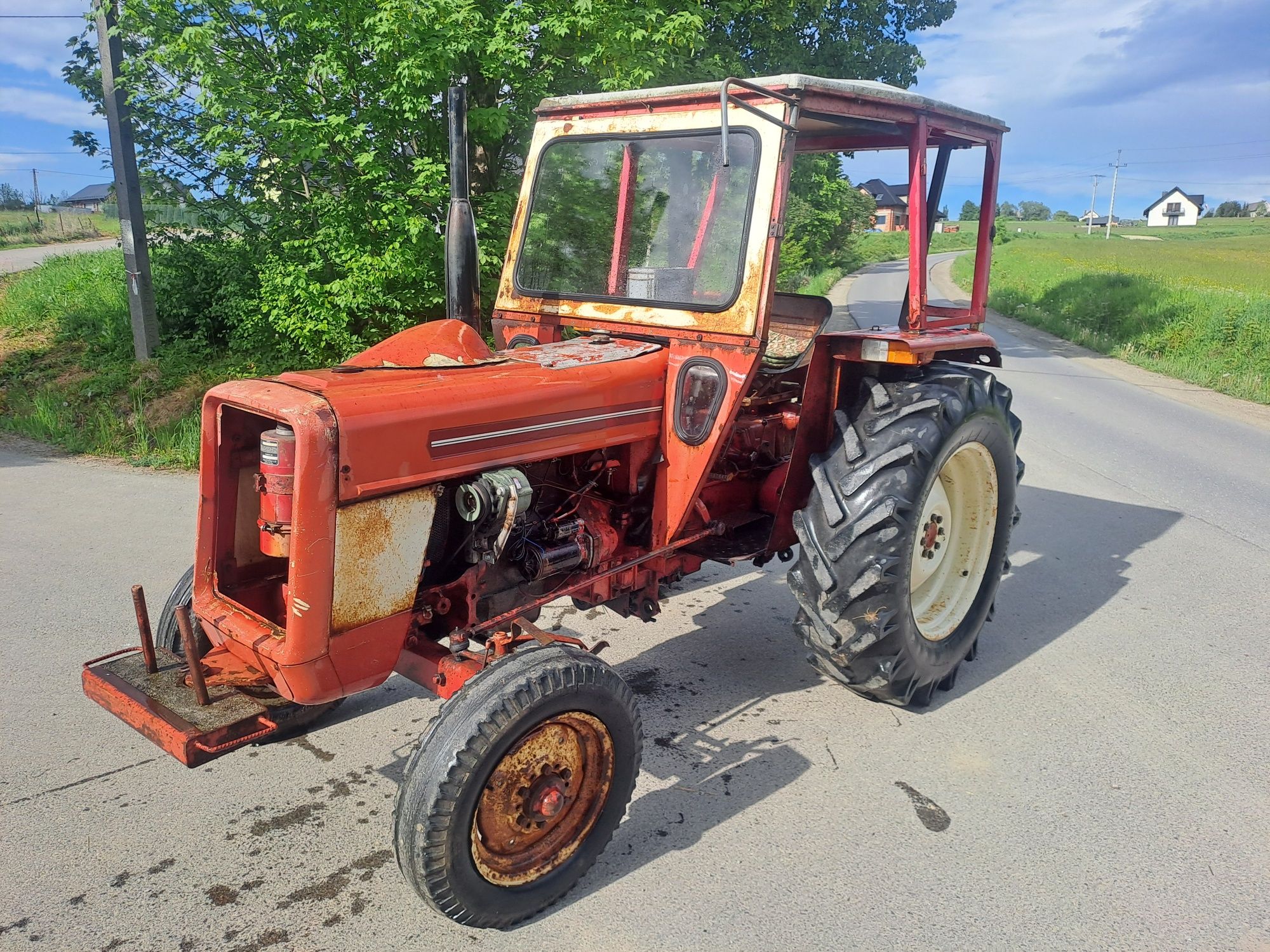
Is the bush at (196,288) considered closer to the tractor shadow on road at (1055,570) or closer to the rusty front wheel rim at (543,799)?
the tractor shadow on road at (1055,570)

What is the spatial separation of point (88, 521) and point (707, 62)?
7291 millimetres

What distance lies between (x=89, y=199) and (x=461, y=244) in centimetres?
6805

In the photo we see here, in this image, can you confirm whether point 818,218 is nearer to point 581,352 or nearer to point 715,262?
point 715,262

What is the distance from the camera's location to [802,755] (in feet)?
11.2

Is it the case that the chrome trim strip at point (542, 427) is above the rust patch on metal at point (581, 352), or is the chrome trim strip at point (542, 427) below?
below

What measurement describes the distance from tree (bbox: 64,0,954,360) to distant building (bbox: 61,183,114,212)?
161 feet

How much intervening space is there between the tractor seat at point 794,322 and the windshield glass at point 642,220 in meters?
1.09

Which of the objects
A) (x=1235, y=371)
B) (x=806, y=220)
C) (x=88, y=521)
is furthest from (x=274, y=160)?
(x=806, y=220)

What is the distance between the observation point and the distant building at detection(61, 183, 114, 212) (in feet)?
173

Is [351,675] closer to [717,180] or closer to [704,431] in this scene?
[704,431]

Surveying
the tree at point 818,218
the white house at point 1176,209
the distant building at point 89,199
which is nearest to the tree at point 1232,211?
the white house at point 1176,209

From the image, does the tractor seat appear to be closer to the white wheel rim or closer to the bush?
the white wheel rim

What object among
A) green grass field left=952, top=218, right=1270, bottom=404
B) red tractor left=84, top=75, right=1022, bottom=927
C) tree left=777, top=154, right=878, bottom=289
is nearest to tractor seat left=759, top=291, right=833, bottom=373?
red tractor left=84, top=75, right=1022, bottom=927

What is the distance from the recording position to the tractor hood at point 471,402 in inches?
96.7
